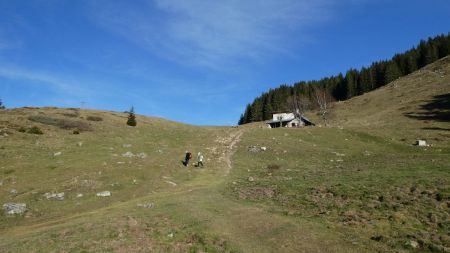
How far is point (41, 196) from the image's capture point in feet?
117

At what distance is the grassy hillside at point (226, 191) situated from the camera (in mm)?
21844

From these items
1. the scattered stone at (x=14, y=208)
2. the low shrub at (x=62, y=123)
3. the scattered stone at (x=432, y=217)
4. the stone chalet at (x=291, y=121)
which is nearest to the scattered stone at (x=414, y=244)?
the scattered stone at (x=432, y=217)

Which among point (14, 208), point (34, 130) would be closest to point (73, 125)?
point (34, 130)

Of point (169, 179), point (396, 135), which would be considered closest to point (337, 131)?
point (396, 135)

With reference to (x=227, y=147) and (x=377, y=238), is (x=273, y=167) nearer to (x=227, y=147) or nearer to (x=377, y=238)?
(x=227, y=147)

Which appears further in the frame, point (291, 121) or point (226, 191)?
point (291, 121)

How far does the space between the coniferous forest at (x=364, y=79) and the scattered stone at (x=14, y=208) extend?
134753mm

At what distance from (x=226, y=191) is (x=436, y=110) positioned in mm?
80803

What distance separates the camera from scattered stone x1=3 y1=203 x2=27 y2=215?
31.9m

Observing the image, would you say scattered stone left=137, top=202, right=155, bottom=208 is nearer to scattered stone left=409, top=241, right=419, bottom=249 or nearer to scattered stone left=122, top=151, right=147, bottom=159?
scattered stone left=409, top=241, right=419, bottom=249

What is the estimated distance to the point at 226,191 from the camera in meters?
36.4

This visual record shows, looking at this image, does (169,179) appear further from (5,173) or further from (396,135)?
(396,135)

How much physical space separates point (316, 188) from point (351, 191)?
3581 millimetres

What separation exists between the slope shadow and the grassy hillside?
13.3 metres
